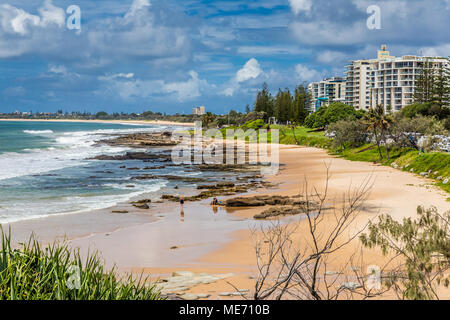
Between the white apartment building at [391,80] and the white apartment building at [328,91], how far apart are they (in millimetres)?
20583

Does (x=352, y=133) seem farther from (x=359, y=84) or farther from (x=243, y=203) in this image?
(x=359, y=84)

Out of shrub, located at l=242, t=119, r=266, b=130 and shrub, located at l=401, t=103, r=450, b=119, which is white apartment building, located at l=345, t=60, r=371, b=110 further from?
shrub, located at l=401, t=103, r=450, b=119

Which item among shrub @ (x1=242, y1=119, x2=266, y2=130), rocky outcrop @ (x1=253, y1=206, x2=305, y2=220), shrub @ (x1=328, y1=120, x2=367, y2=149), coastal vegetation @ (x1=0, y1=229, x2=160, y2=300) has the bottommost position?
rocky outcrop @ (x1=253, y1=206, x2=305, y2=220)

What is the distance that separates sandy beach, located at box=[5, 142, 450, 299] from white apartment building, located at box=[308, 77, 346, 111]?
134541mm

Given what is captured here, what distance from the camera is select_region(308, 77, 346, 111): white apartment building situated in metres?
162

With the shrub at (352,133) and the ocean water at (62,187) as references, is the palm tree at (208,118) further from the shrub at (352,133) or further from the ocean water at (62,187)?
the ocean water at (62,187)

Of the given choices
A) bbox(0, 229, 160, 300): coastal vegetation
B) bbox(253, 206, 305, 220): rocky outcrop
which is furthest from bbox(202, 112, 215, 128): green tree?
bbox(0, 229, 160, 300): coastal vegetation

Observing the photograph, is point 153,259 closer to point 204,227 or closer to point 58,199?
point 204,227

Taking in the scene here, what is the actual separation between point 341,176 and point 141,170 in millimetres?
19487

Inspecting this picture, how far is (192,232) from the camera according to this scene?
1994cm

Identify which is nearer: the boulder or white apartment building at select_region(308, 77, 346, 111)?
the boulder

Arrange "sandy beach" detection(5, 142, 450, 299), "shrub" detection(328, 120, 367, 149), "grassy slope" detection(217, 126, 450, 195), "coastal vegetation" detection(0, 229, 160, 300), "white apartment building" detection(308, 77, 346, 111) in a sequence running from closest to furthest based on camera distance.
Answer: "coastal vegetation" detection(0, 229, 160, 300), "sandy beach" detection(5, 142, 450, 299), "grassy slope" detection(217, 126, 450, 195), "shrub" detection(328, 120, 367, 149), "white apartment building" detection(308, 77, 346, 111)

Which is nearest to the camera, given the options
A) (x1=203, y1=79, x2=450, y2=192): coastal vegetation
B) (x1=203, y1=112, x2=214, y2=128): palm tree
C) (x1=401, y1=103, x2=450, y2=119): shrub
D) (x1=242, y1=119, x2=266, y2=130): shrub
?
(x1=203, y1=79, x2=450, y2=192): coastal vegetation
